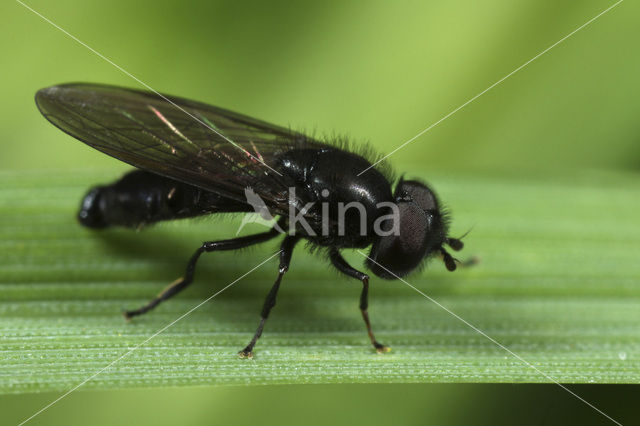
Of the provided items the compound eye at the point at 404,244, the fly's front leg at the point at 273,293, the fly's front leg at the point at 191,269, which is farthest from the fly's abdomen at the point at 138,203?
the compound eye at the point at 404,244

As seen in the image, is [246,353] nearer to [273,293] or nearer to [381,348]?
[273,293]

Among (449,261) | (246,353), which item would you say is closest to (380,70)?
(449,261)

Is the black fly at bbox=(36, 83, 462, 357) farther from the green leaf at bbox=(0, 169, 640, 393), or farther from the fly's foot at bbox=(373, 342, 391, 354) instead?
the green leaf at bbox=(0, 169, 640, 393)

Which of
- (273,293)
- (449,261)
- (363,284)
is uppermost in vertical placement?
(449,261)

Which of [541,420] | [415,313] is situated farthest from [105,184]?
[541,420]

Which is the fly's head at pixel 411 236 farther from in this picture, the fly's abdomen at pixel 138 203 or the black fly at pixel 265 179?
the fly's abdomen at pixel 138 203

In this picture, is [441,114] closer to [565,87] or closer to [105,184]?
[565,87]

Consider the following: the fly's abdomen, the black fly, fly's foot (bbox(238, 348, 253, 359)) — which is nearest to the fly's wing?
the black fly

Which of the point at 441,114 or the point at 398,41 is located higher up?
the point at 398,41
